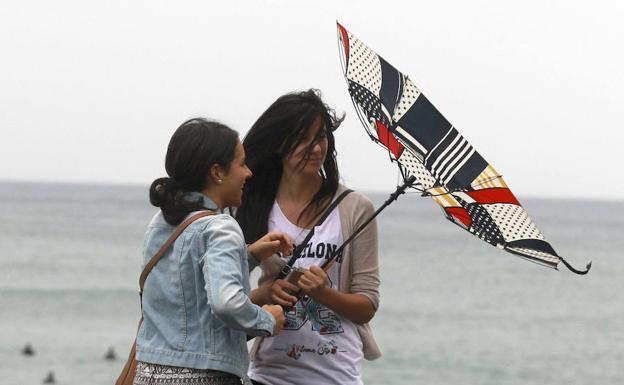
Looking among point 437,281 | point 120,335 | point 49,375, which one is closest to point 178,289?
point 49,375

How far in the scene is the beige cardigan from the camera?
3432 millimetres

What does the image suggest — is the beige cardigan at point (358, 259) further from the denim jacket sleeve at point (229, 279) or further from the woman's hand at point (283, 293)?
the denim jacket sleeve at point (229, 279)

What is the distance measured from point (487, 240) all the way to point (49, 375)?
17.0 m

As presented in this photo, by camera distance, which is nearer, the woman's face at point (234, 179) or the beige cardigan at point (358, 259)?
the woman's face at point (234, 179)

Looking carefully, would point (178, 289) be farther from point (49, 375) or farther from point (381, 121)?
point (49, 375)

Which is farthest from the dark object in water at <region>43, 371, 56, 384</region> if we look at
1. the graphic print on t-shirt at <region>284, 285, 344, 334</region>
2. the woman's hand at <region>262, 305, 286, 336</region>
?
the woman's hand at <region>262, 305, 286, 336</region>

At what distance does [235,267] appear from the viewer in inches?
109

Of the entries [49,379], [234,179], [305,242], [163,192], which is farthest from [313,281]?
[49,379]

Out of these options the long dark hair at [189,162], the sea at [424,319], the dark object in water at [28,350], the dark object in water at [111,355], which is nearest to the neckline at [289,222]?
the long dark hair at [189,162]

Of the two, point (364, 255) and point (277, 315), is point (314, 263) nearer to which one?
point (364, 255)

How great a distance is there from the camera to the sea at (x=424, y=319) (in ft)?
70.2

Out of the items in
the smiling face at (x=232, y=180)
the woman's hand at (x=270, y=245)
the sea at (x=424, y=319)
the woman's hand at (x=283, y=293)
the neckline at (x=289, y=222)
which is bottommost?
the sea at (x=424, y=319)

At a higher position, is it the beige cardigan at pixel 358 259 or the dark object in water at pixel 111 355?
the beige cardigan at pixel 358 259

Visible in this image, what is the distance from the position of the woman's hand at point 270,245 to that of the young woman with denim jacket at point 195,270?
0.26m
